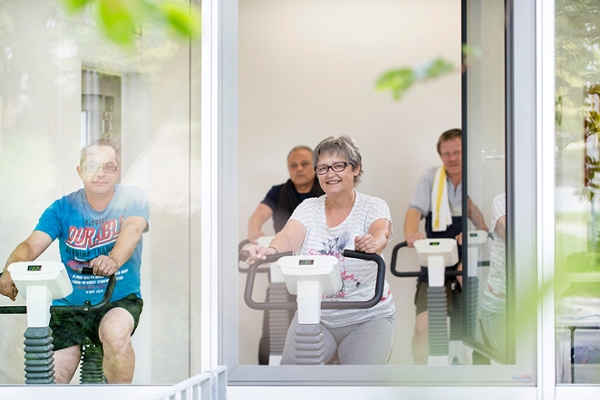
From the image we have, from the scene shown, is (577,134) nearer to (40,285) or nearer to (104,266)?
(104,266)

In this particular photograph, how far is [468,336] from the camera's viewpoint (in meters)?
3.83

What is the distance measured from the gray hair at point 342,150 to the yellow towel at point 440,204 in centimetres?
124

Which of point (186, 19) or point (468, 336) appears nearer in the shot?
point (186, 19)

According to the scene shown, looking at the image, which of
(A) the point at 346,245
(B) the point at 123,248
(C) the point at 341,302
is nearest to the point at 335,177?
(A) the point at 346,245

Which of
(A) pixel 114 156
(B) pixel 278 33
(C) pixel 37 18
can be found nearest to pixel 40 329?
(A) pixel 114 156

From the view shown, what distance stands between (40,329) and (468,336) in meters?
2.14

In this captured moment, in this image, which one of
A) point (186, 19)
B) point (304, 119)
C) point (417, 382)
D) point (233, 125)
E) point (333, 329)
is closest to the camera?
point (186, 19)

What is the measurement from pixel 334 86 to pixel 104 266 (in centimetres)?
350

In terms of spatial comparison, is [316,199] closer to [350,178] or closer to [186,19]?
[350,178]

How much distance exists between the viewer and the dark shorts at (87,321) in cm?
376

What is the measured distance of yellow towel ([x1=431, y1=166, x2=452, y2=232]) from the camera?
5082 millimetres

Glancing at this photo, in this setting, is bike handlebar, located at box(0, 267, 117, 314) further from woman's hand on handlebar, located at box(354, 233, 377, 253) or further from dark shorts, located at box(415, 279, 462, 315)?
dark shorts, located at box(415, 279, 462, 315)

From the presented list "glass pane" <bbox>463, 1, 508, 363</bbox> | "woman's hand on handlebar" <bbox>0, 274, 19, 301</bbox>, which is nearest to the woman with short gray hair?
"glass pane" <bbox>463, 1, 508, 363</bbox>

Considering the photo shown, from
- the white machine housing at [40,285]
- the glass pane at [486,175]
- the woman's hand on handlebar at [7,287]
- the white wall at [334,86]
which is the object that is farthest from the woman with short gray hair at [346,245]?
the white wall at [334,86]
